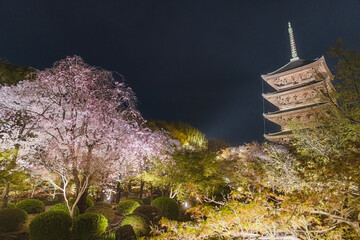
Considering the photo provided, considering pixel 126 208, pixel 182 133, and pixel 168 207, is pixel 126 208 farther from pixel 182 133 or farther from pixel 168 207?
pixel 182 133

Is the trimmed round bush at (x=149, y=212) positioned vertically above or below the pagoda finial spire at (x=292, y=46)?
below

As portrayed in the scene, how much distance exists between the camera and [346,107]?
25.5ft

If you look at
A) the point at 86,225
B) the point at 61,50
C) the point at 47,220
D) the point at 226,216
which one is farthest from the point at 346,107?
the point at 61,50

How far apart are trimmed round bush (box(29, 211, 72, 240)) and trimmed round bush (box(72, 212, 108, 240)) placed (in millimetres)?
344

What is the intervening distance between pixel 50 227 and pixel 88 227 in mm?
1298

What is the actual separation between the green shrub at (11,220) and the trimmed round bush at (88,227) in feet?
12.0

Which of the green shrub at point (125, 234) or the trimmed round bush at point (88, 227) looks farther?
the trimmed round bush at point (88, 227)

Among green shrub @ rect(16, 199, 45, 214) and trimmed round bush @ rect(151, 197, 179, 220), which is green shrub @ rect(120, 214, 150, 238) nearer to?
trimmed round bush @ rect(151, 197, 179, 220)

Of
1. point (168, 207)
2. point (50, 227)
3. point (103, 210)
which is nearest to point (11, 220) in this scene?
point (50, 227)

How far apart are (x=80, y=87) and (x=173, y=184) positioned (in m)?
8.95

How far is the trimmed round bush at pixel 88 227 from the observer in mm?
8250

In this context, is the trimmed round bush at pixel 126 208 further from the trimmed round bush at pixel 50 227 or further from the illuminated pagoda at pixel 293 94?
the illuminated pagoda at pixel 293 94

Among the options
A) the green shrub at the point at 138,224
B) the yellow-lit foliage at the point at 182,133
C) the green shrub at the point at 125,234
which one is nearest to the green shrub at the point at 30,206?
the green shrub at the point at 138,224

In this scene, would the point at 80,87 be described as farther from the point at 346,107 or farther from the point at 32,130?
the point at 346,107
